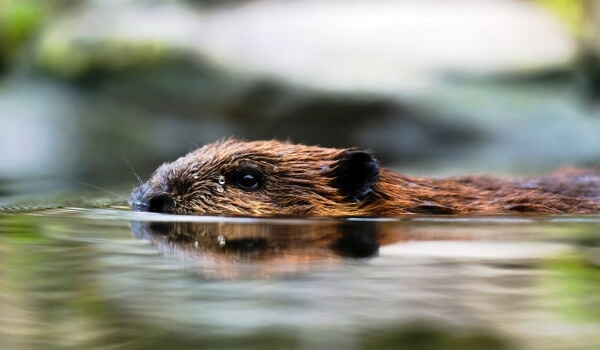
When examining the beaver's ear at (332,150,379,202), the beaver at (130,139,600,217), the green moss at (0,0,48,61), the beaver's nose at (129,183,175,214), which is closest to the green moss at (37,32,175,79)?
the green moss at (0,0,48,61)

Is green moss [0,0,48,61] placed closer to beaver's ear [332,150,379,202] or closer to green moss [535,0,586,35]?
green moss [535,0,586,35]

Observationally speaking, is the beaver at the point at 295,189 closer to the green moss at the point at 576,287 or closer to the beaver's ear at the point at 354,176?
the beaver's ear at the point at 354,176

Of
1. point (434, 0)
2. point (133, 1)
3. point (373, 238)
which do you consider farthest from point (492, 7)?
point (373, 238)

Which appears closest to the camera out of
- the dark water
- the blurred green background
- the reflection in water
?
the dark water

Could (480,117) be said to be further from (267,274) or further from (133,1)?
(267,274)

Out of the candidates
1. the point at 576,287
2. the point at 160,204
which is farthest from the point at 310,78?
the point at 576,287

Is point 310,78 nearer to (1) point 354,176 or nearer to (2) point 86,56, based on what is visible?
(2) point 86,56

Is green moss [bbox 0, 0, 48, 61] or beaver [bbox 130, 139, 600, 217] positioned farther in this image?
green moss [bbox 0, 0, 48, 61]
